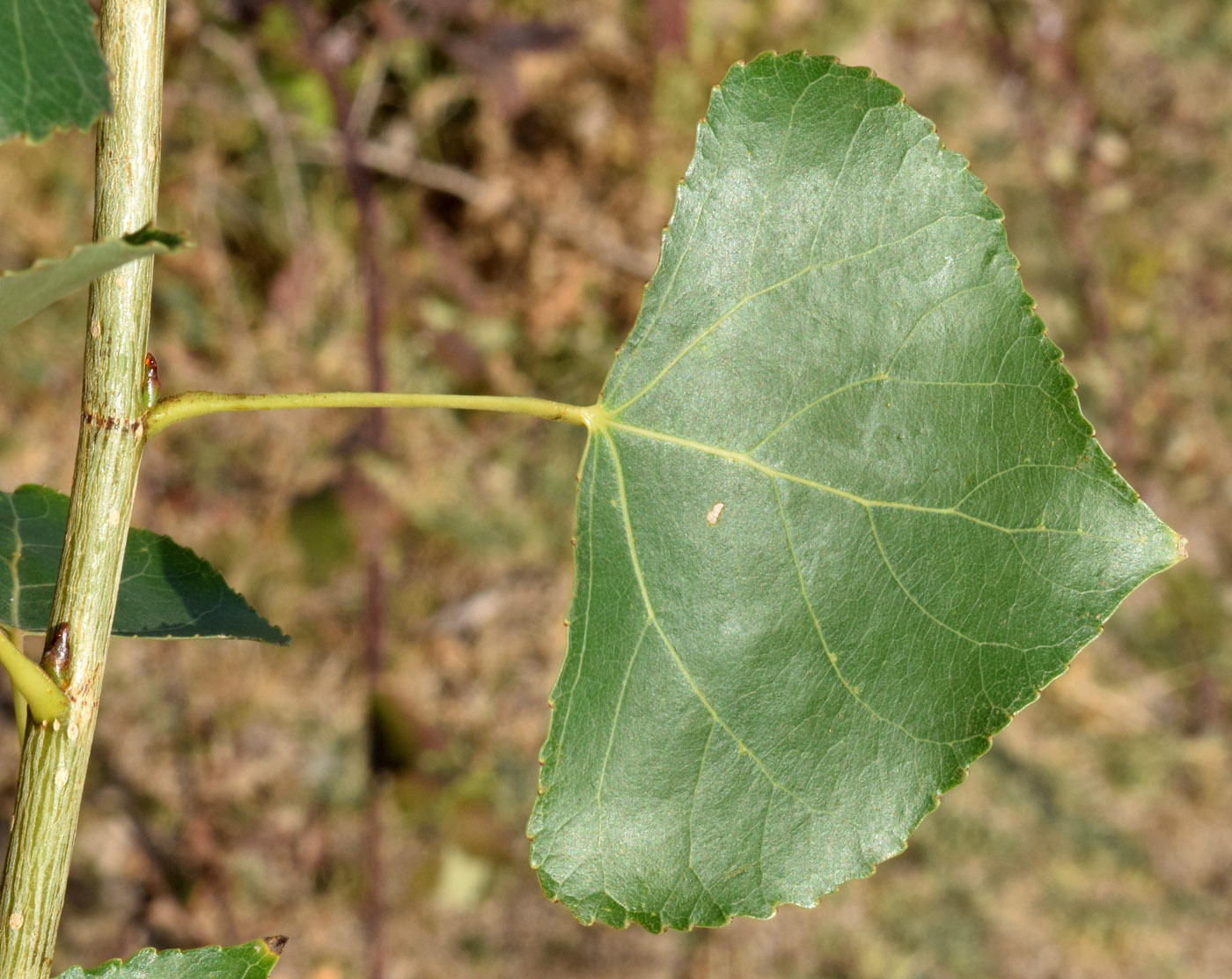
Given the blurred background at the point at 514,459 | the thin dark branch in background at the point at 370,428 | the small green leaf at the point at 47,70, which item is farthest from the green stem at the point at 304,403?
the blurred background at the point at 514,459

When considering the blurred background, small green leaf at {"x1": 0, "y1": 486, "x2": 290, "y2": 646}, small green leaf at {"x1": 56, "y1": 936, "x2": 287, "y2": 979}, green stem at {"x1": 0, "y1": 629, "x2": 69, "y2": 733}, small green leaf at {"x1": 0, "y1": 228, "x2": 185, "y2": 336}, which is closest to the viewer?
small green leaf at {"x1": 0, "y1": 228, "x2": 185, "y2": 336}

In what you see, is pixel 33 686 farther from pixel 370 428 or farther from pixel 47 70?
pixel 370 428

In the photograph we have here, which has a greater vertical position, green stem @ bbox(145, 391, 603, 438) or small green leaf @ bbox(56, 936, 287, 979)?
green stem @ bbox(145, 391, 603, 438)

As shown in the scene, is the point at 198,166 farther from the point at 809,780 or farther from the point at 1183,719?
the point at 1183,719

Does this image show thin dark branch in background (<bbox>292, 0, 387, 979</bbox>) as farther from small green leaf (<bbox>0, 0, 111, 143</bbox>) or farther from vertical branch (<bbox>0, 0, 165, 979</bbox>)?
small green leaf (<bbox>0, 0, 111, 143</bbox>)

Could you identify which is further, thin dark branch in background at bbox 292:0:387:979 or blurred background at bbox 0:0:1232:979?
blurred background at bbox 0:0:1232:979

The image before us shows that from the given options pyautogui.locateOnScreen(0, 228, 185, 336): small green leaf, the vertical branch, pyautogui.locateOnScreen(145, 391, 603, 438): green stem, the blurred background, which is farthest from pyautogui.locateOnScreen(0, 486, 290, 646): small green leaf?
the blurred background

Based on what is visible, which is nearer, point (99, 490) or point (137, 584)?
point (99, 490)

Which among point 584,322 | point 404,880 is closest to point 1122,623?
point 584,322

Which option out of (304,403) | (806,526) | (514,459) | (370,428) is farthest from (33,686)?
(514,459)
